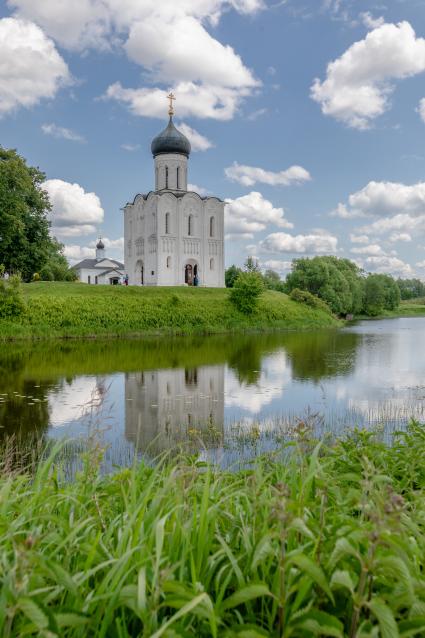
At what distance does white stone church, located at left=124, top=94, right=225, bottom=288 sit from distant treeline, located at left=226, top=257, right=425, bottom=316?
14.1 feet

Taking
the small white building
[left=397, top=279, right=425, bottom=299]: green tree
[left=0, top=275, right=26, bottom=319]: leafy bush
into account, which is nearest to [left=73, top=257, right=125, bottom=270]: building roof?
the small white building

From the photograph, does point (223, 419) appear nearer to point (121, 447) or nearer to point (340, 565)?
point (121, 447)

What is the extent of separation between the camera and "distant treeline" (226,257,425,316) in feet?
193

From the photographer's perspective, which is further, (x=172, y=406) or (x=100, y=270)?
(x=100, y=270)

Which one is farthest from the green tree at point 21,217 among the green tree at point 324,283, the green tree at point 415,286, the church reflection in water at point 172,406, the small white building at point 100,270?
the green tree at point 415,286

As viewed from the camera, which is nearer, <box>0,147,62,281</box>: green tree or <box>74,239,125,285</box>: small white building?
<box>0,147,62,281</box>: green tree

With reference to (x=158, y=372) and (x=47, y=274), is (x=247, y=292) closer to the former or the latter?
(x=47, y=274)

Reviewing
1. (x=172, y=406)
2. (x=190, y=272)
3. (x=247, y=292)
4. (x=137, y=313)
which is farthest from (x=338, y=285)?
(x=172, y=406)

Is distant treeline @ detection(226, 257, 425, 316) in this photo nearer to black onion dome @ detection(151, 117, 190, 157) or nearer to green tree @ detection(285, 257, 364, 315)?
green tree @ detection(285, 257, 364, 315)

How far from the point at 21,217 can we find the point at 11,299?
27.3ft

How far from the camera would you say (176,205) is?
168 feet

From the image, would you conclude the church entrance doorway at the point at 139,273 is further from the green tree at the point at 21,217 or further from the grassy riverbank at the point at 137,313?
the green tree at the point at 21,217

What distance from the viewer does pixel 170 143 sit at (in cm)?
5109

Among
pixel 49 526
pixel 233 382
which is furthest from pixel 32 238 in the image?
pixel 49 526
